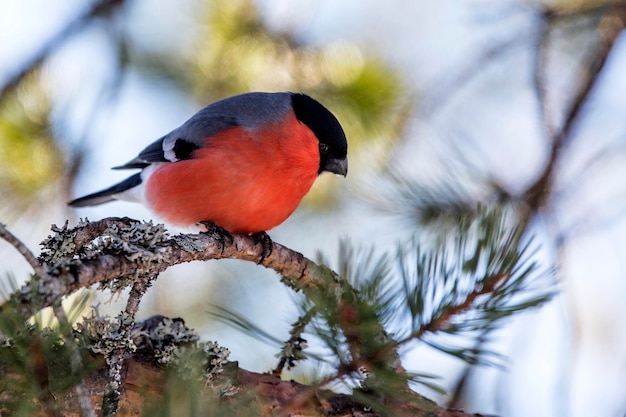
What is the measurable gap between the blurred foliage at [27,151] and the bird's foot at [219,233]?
2.62 ft

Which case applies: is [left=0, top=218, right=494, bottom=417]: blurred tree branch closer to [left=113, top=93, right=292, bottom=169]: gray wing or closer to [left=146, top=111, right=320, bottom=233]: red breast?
[left=146, top=111, right=320, bottom=233]: red breast

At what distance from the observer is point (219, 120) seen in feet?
8.97

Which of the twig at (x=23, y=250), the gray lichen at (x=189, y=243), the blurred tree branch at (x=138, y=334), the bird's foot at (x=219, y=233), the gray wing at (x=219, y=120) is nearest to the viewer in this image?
the twig at (x=23, y=250)

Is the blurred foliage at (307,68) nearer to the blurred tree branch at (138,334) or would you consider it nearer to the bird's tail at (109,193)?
the bird's tail at (109,193)

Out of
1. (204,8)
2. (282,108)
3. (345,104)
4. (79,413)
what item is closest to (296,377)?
(79,413)

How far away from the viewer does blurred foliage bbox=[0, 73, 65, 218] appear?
2848mm

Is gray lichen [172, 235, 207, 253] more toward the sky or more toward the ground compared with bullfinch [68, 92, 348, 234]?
more toward the ground

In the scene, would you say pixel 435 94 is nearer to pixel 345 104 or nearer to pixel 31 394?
pixel 345 104

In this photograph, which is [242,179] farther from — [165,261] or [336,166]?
[165,261]

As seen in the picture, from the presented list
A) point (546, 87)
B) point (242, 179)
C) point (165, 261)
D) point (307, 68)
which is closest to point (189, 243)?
point (165, 261)

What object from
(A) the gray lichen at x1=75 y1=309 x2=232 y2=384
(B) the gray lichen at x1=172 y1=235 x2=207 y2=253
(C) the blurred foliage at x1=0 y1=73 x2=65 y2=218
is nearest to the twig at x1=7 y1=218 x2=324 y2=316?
(B) the gray lichen at x1=172 y1=235 x2=207 y2=253

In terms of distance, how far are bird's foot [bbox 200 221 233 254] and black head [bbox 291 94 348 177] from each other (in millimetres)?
499

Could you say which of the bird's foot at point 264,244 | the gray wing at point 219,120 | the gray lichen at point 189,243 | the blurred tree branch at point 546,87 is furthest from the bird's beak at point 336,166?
the gray lichen at point 189,243

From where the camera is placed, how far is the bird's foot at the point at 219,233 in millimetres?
2180
